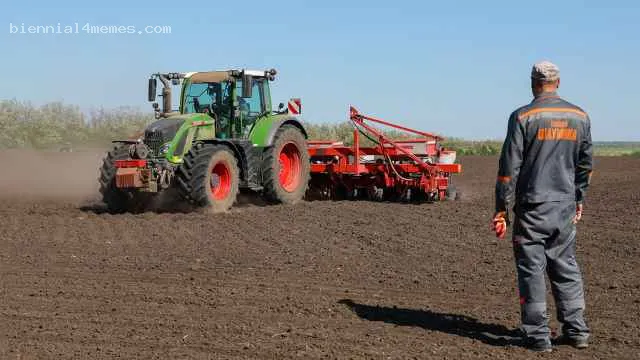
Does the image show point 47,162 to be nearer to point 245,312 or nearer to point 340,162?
point 340,162

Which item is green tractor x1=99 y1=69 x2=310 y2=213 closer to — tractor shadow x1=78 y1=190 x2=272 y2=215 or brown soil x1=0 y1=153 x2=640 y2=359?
tractor shadow x1=78 y1=190 x2=272 y2=215

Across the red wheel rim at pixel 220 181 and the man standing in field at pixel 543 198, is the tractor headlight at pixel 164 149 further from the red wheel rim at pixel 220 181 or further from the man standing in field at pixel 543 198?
the man standing in field at pixel 543 198

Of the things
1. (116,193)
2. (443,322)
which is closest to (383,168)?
(116,193)

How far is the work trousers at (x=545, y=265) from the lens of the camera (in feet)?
16.9

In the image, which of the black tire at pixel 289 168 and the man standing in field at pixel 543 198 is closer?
the man standing in field at pixel 543 198

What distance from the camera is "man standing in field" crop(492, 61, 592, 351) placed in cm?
516

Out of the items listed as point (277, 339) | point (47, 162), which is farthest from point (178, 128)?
point (47, 162)

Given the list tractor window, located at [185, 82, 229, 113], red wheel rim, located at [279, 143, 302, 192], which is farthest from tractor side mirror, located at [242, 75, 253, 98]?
red wheel rim, located at [279, 143, 302, 192]

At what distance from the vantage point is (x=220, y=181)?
12.4 m

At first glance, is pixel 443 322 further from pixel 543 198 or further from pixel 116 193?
pixel 116 193

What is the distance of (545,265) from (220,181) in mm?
7707

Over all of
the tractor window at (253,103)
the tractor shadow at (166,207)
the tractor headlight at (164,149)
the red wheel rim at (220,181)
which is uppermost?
the tractor window at (253,103)

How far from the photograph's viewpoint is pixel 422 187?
1360cm

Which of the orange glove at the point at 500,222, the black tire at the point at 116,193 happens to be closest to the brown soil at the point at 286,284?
the black tire at the point at 116,193
